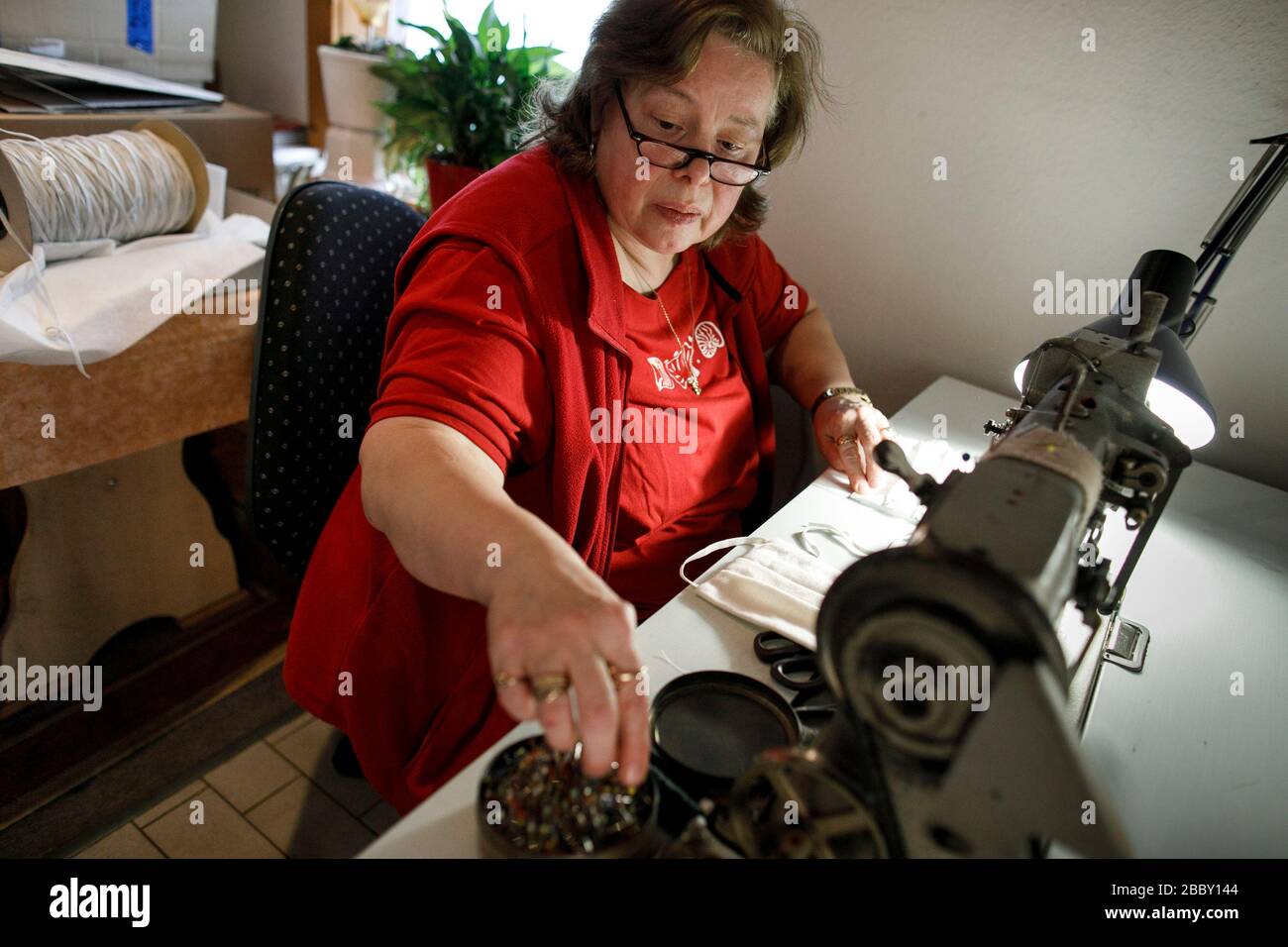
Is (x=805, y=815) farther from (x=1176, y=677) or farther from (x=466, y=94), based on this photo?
(x=466, y=94)

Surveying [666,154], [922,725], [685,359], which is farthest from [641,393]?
[922,725]

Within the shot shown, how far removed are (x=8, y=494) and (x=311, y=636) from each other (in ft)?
3.13

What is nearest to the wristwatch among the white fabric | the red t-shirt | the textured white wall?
the red t-shirt

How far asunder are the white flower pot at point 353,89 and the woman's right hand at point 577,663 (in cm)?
195

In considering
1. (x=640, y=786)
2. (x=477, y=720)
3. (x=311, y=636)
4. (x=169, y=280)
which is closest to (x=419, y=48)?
(x=169, y=280)

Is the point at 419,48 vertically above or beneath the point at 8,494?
above

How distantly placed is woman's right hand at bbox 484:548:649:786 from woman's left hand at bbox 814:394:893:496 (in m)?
0.75

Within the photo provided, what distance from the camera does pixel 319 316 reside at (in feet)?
3.72

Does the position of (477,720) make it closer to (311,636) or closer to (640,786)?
(311,636)

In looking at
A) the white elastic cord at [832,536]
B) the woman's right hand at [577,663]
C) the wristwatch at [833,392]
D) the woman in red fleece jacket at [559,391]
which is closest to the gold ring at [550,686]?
the woman's right hand at [577,663]

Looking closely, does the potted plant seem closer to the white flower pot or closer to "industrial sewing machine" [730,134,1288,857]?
the white flower pot

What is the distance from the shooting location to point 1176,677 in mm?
1001

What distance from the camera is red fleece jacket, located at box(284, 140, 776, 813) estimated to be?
3.39ft

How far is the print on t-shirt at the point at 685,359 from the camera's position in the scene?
1.25 m
